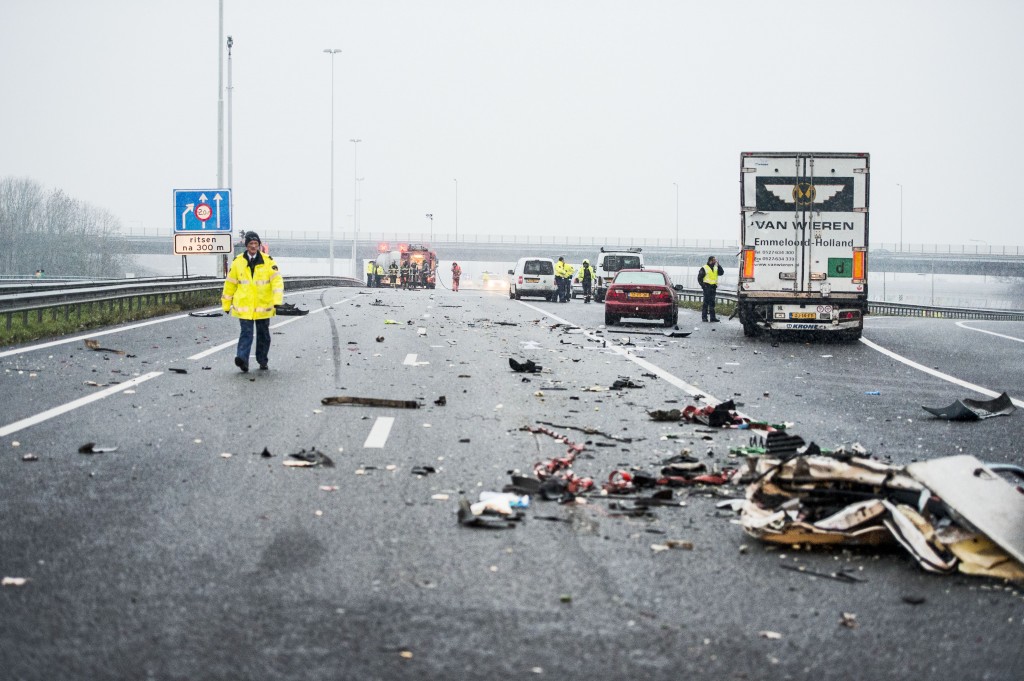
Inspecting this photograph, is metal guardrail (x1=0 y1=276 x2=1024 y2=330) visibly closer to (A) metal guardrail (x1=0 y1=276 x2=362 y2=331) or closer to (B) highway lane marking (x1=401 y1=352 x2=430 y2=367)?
(A) metal guardrail (x1=0 y1=276 x2=362 y2=331)

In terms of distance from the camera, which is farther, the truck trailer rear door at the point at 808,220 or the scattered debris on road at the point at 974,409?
the truck trailer rear door at the point at 808,220

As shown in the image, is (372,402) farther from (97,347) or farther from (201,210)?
(201,210)

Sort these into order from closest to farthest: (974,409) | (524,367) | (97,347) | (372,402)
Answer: (372,402) < (974,409) < (524,367) < (97,347)

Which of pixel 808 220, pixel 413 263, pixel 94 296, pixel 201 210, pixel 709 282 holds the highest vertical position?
pixel 201 210

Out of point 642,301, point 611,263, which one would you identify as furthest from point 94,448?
point 611,263

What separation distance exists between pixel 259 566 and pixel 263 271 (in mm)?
10181

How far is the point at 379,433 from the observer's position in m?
9.92

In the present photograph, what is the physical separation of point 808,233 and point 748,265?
4.44 feet

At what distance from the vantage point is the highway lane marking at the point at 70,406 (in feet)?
32.0

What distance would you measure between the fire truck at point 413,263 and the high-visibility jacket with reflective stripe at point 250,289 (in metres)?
59.8

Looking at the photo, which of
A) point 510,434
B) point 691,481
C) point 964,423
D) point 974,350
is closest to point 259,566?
point 691,481

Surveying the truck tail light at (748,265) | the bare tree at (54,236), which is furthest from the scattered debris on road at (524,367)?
the bare tree at (54,236)

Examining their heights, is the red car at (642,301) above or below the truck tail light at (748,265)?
below

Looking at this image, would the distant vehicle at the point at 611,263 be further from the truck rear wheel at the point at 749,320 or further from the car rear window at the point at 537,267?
the truck rear wheel at the point at 749,320
